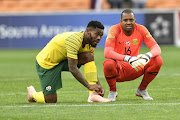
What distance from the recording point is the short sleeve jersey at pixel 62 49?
724cm

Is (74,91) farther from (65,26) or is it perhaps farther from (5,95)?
(65,26)

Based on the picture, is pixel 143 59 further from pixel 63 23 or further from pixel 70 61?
Result: pixel 63 23

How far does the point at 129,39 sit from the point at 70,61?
1168mm

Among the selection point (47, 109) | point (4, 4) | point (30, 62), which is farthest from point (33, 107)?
point (4, 4)

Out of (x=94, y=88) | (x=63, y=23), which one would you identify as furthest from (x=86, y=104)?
(x=63, y=23)

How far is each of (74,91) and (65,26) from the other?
13700mm

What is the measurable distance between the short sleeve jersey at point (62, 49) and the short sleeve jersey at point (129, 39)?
0.42 meters

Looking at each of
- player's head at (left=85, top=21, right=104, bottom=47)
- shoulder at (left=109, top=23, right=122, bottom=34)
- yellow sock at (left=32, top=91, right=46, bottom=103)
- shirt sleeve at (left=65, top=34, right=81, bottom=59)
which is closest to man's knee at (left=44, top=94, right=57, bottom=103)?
yellow sock at (left=32, top=91, right=46, bottom=103)

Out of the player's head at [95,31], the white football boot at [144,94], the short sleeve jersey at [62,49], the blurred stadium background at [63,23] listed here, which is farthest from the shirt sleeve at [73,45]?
the blurred stadium background at [63,23]

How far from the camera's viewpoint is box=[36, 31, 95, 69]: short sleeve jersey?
23.7 feet

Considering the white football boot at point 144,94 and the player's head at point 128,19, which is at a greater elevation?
the player's head at point 128,19

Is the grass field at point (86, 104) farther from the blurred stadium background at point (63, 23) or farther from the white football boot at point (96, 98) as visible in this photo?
the blurred stadium background at point (63, 23)

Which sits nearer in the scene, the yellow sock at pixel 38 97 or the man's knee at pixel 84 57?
the man's knee at pixel 84 57

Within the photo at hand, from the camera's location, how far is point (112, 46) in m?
7.66
